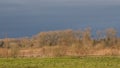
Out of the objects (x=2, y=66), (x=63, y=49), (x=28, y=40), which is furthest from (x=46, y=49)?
(x=2, y=66)

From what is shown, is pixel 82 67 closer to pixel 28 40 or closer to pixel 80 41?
pixel 80 41

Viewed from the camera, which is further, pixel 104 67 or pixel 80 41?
pixel 80 41

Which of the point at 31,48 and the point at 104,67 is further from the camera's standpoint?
the point at 31,48

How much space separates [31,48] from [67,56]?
909cm

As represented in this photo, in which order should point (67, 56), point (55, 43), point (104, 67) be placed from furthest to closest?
point (55, 43) < point (67, 56) < point (104, 67)

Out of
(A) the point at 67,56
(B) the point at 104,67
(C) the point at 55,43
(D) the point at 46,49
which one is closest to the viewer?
(B) the point at 104,67

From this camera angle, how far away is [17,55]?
49.6 metres

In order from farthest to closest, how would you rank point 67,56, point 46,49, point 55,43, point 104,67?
point 55,43 < point 46,49 < point 67,56 < point 104,67

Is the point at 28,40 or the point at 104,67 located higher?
the point at 28,40

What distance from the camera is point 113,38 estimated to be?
53.4 m

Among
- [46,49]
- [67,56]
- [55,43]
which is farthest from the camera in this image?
[55,43]

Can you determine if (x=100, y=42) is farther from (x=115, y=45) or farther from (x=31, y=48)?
(x=31, y=48)

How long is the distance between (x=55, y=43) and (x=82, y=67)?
20714 millimetres

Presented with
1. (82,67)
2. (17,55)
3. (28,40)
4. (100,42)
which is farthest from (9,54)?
(82,67)
